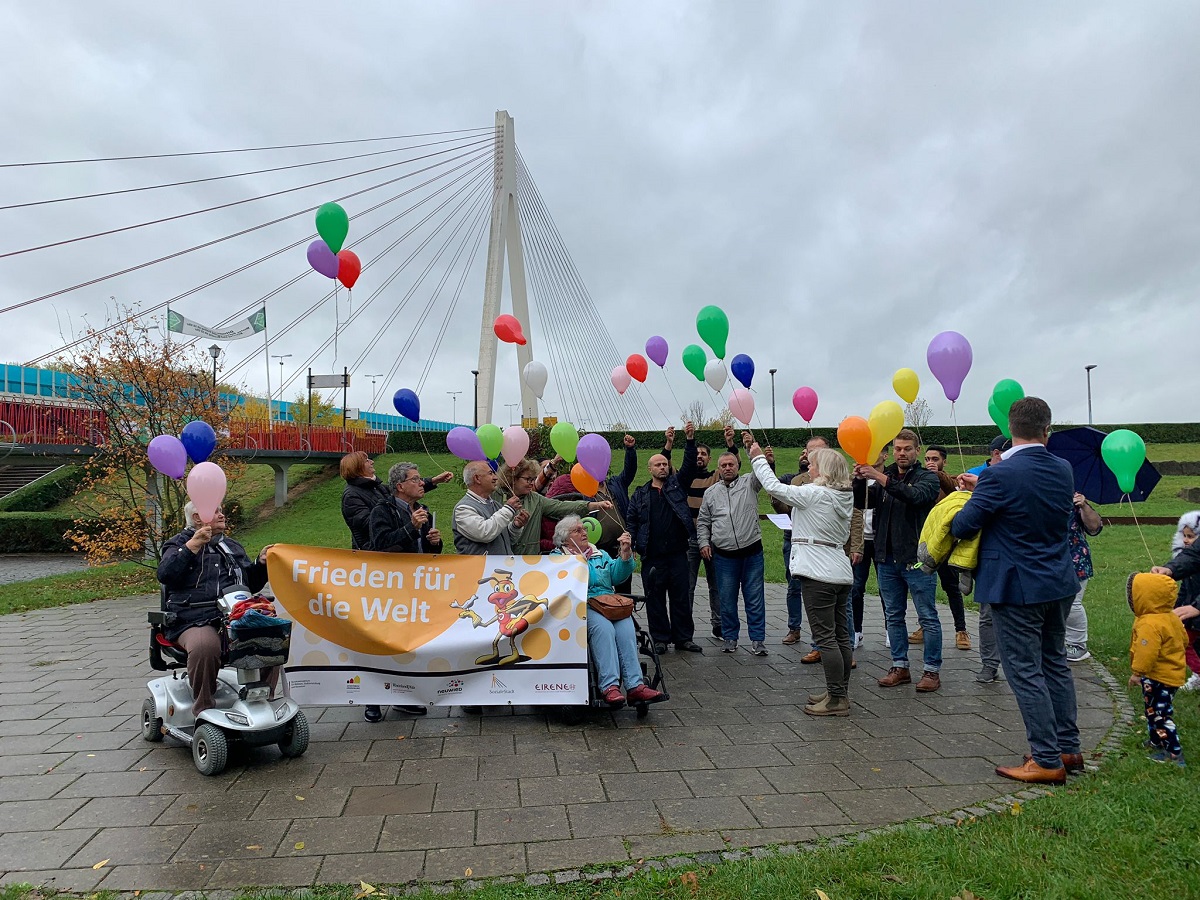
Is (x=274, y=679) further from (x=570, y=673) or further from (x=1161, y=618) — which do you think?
(x=1161, y=618)

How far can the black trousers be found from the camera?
6.42 m

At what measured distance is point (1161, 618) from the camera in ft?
12.6

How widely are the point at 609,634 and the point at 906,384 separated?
11.1 ft

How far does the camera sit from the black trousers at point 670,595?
6.42 metres

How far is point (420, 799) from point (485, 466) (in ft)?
7.89

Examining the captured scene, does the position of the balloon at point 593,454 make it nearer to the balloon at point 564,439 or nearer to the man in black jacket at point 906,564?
the balloon at point 564,439

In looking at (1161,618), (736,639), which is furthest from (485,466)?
(1161,618)

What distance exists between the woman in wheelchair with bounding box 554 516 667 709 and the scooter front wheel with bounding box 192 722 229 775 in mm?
2169

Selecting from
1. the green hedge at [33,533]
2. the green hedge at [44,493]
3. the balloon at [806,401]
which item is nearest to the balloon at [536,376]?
the balloon at [806,401]

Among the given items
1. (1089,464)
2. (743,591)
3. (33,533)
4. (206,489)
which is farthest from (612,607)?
(33,533)

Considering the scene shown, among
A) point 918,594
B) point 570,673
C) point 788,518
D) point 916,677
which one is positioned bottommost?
point 916,677

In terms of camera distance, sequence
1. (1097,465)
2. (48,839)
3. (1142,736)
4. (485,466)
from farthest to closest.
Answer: (1097,465) → (485,466) → (1142,736) → (48,839)

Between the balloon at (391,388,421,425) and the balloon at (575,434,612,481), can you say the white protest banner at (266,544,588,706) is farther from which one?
the balloon at (391,388,421,425)

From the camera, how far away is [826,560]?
15.6 ft
